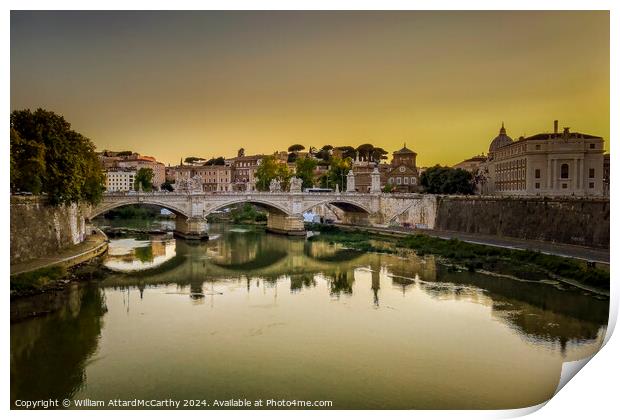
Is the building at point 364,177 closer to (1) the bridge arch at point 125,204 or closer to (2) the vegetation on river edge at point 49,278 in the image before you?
(1) the bridge arch at point 125,204

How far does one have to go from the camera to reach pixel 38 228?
286 inches

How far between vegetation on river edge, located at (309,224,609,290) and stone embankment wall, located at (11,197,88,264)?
5.15m

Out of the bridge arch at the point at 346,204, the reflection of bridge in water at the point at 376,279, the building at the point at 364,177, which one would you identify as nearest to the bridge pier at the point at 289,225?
the bridge arch at the point at 346,204

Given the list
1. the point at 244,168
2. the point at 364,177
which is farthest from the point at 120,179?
the point at 364,177

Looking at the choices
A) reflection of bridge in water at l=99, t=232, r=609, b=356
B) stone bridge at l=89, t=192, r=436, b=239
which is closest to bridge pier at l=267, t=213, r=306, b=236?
stone bridge at l=89, t=192, r=436, b=239

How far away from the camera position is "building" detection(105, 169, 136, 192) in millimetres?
21522

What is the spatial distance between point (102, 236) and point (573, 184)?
806 centimetres

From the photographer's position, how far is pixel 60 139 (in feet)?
26.0

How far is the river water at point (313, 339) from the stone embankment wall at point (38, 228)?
2.84 feet

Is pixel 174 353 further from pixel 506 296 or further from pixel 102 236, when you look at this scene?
pixel 102 236

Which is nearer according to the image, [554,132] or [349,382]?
[349,382]

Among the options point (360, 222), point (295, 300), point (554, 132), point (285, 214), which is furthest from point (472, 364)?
point (360, 222)

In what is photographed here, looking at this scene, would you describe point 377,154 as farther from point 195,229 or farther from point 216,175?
point 195,229

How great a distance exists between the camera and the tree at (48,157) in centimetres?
700
